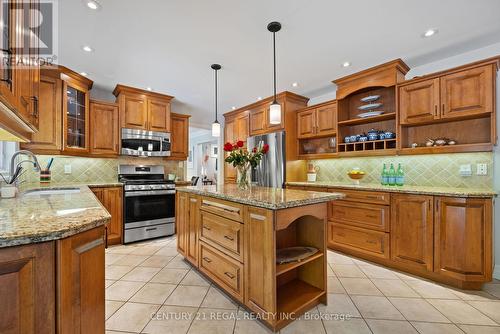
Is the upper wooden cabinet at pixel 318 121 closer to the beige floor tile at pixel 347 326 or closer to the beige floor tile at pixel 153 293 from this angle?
the beige floor tile at pixel 347 326

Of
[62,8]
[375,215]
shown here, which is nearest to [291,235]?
[375,215]

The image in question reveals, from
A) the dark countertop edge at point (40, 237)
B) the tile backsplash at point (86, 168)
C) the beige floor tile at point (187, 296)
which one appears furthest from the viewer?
the tile backsplash at point (86, 168)

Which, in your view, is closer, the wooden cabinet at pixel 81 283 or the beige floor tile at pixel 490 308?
Answer: the wooden cabinet at pixel 81 283

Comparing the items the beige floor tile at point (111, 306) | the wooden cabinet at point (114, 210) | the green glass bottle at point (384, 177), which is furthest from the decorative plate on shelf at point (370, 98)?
the wooden cabinet at point (114, 210)

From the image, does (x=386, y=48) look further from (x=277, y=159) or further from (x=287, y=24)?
(x=277, y=159)

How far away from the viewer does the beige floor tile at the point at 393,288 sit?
2.01m

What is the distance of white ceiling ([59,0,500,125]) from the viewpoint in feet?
6.18

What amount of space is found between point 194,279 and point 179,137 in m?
2.87

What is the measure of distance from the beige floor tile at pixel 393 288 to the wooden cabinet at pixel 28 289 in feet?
7.99

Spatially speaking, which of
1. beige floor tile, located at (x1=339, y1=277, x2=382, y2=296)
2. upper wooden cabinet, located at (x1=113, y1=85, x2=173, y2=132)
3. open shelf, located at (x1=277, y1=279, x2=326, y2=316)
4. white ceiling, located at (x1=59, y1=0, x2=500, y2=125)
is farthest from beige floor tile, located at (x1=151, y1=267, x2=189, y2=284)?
white ceiling, located at (x1=59, y1=0, x2=500, y2=125)

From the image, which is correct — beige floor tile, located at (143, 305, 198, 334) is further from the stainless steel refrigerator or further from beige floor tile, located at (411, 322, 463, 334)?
the stainless steel refrigerator

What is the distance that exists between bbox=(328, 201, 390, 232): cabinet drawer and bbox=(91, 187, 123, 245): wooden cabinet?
3107 mm

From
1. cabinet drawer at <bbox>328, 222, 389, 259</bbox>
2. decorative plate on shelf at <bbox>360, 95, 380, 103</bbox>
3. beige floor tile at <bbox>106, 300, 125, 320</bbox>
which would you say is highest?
decorative plate on shelf at <bbox>360, 95, 380, 103</bbox>

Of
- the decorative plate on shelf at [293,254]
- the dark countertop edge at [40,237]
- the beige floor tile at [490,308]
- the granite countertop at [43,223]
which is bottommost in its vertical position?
A: the beige floor tile at [490,308]
